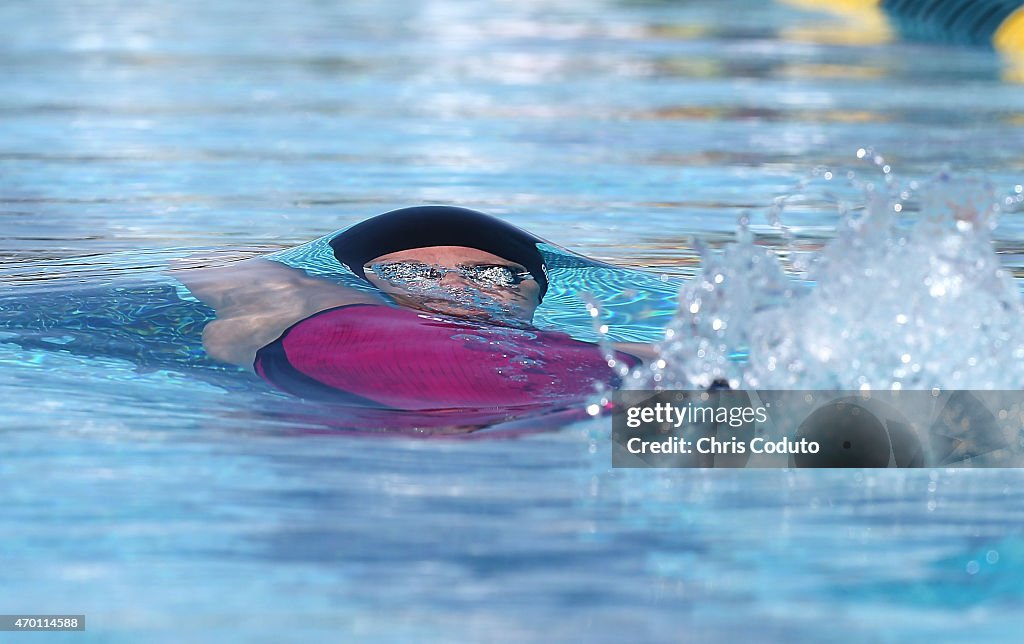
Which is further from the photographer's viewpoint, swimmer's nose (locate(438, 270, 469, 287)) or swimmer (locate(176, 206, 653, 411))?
swimmer's nose (locate(438, 270, 469, 287))

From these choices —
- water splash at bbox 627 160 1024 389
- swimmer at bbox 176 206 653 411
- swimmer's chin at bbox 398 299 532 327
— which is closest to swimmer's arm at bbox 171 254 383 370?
swimmer at bbox 176 206 653 411

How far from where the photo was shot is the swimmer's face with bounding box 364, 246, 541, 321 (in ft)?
14.4

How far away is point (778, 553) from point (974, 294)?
38.5 inches

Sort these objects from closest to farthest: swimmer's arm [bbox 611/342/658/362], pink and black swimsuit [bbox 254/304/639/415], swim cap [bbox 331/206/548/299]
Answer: pink and black swimsuit [bbox 254/304/639/415], swimmer's arm [bbox 611/342/658/362], swim cap [bbox 331/206/548/299]

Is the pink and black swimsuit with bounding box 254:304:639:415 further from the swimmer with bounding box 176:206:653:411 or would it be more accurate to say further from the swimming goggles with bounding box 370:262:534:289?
the swimming goggles with bounding box 370:262:534:289

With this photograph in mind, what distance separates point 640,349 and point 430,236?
0.71m

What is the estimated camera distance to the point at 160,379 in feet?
13.0

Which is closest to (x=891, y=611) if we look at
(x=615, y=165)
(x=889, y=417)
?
(x=889, y=417)

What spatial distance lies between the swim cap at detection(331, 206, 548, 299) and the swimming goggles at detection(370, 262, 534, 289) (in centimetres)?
5

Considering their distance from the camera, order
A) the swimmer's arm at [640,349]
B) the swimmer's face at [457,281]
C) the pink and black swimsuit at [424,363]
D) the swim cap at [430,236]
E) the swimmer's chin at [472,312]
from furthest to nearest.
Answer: the swim cap at [430,236]
the swimmer's face at [457,281]
the swimmer's chin at [472,312]
the swimmer's arm at [640,349]
the pink and black swimsuit at [424,363]

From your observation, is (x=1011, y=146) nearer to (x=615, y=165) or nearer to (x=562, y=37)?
(x=615, y=165)

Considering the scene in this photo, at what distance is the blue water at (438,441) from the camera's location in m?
2.65

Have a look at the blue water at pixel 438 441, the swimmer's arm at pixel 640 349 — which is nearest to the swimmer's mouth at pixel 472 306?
the swimmer's arm at pixel 640 349

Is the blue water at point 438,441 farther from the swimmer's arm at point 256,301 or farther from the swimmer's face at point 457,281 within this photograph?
the swimmer's face at point 457,281
